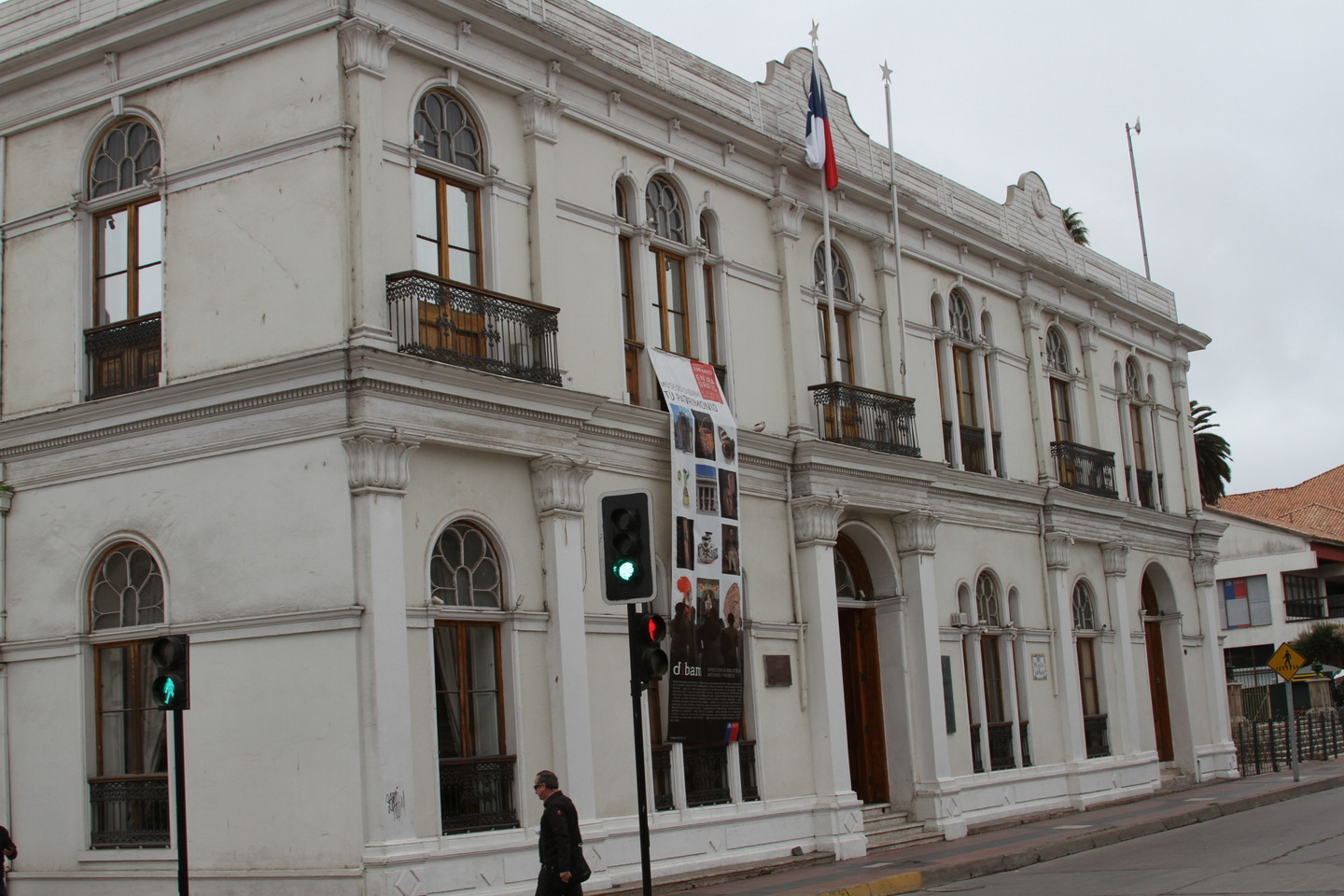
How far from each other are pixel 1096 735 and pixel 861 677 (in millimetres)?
7328

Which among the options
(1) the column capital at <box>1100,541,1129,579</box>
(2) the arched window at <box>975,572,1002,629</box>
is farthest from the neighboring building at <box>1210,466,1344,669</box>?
(2) the arched window at <box>975,572,1002,629</box>

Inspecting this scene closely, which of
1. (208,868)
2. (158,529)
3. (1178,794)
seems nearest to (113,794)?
(208,868)

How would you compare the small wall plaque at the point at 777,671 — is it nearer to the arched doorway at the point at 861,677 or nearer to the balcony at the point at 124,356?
the arched doorway at the point at 861,677

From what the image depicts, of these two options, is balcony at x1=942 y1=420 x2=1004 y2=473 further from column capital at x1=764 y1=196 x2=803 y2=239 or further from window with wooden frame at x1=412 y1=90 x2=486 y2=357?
window with wooden frame at x1=412 y1=90 x2=486 y2=357

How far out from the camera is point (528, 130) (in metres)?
17.8

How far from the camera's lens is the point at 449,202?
1688 centimetres

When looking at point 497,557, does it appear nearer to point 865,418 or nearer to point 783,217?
point 783,217

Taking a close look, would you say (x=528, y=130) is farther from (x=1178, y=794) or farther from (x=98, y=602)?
(x=1178, y=794)

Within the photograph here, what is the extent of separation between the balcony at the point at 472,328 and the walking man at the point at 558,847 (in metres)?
5.18

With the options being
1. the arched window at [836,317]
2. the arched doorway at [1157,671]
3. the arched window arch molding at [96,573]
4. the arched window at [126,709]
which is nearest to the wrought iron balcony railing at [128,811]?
the arched window at [126,709]

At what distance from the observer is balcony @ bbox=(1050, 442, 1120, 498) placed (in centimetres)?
2875

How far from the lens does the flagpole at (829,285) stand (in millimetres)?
22016

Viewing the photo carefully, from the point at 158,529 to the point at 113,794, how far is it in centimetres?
280

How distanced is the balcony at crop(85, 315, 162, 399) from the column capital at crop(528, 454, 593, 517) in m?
4.20
